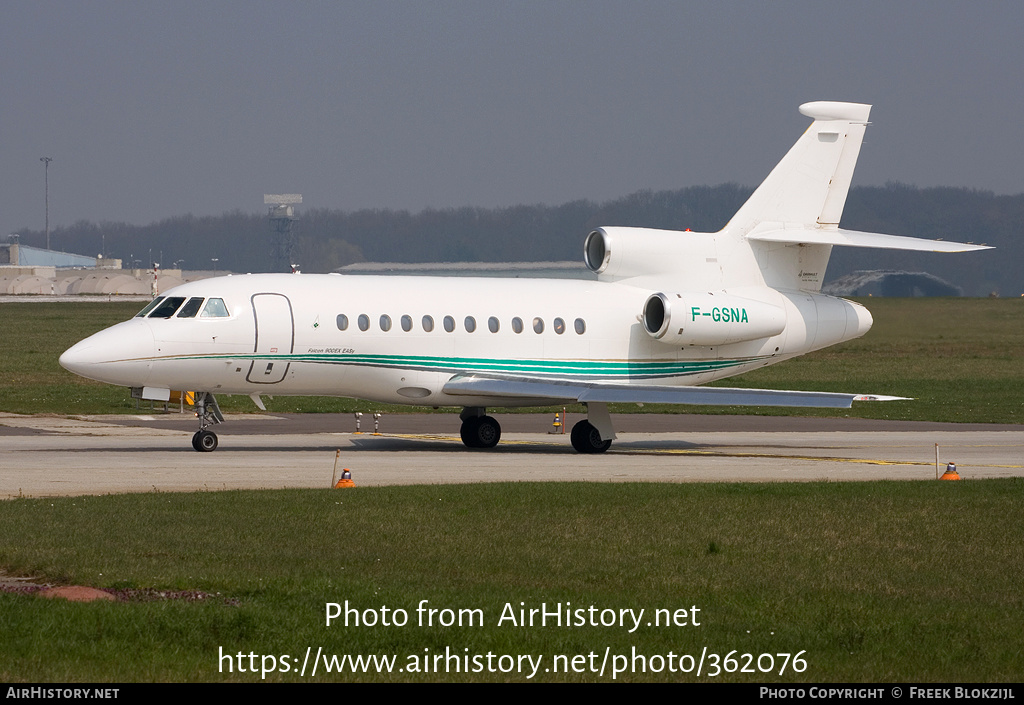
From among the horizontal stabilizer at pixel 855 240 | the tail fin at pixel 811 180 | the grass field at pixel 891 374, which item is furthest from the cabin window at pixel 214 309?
the grass field at pixel 891 374

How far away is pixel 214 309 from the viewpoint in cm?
2500

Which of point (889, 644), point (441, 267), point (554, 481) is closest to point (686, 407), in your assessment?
point (554, 481)

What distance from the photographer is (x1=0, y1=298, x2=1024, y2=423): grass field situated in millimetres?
38125

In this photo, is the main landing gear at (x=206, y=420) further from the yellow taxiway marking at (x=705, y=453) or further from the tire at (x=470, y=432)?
the tire at (x=470, y=432)

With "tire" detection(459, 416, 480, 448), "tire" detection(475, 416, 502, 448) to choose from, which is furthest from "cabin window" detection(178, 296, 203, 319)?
"tire" detection(475, 416, 502, 448)

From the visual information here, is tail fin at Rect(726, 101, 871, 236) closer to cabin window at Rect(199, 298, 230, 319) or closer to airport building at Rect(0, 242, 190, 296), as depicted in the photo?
cabin window at Rect(199, 298, 230, 319)

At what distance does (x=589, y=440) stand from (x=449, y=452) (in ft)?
9.79

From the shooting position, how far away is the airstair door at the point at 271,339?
25.1 meters

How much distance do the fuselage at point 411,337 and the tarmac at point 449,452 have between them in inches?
60.9

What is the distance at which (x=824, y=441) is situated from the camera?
30406 mm

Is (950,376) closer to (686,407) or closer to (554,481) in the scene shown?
(686,407)

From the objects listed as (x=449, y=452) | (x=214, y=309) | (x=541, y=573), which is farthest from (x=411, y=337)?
(x=541, y=573)

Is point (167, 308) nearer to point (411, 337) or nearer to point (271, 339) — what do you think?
point (271, 339)

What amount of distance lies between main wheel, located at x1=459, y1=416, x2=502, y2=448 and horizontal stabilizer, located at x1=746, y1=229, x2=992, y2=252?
748 cm
